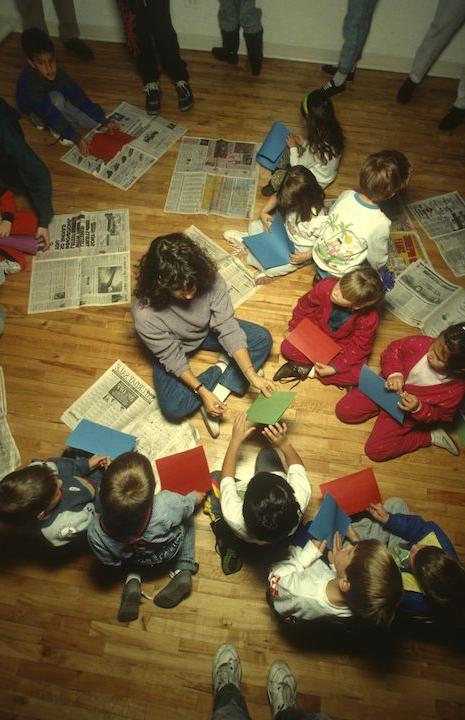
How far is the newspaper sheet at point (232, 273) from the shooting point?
2.58 metres

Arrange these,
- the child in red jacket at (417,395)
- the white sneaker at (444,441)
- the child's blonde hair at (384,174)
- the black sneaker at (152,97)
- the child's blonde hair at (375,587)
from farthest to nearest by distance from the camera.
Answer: the black sneaker at (152,97), the white sneaker at (444,441), the child's blonde hair at (384,174), the child in red jacket at (417,395), the child's blonde hair at (375,587)

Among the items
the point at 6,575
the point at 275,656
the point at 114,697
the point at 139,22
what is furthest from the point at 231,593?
the point at 139,22

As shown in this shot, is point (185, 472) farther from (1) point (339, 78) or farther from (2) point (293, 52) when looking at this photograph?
(2) point (293, 52)

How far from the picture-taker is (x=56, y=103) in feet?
9.76

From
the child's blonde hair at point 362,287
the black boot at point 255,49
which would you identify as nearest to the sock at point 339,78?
the black boot at point 255,49

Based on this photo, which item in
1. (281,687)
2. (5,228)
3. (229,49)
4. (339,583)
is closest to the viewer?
(339,583)

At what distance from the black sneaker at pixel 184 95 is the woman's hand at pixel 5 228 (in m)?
1.59

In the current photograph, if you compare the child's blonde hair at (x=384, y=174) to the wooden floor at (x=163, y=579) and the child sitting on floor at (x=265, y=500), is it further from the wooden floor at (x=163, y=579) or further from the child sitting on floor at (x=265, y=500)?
the child sitting on floor at (x=265, y=500)

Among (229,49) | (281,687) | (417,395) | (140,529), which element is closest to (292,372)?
(417,395)

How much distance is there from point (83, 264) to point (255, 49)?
2.17m

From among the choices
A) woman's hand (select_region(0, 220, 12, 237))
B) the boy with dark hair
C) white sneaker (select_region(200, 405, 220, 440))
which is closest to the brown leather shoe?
white sneaker (select_region(200, 405, 220, 440))

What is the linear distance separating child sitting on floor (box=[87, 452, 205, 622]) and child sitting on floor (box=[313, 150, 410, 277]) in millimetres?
1404

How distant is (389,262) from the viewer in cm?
264

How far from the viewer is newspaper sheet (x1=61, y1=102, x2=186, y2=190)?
9.83ft
